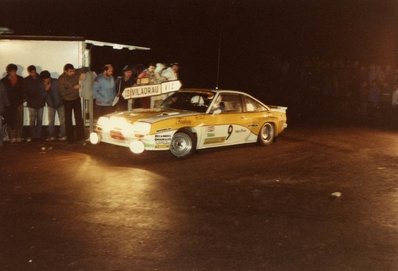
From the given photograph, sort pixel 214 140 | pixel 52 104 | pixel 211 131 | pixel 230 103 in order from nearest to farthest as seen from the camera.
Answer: pixel 211 131
pixel 214 140
pixel 230 103
pixel 52 104

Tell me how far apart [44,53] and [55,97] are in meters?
1.50

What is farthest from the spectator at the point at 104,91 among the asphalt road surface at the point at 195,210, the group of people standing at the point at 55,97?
the asphalt road surface at the point at 195,210

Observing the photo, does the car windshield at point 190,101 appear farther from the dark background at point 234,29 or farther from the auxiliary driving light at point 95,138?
the dark background at point 234,29

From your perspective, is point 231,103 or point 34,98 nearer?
point 231,103

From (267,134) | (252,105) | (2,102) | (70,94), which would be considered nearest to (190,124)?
(252,105)

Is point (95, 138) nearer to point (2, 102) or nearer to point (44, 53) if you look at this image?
point (2, 102)

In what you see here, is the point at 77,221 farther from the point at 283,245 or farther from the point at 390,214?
the point at 390,214

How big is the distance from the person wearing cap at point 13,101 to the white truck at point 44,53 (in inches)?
52.1

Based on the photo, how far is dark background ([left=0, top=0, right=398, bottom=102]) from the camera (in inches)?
952

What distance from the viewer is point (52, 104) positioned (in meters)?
12.6

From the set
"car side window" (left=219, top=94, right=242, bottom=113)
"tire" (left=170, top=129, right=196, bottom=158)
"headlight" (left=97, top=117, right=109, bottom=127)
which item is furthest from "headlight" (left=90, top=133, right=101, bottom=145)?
"car side window" (left=219, top=94, right=242, bottom=113)

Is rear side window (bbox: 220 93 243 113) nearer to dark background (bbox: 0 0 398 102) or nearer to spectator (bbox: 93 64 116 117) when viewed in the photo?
spectator (bbox: 93 64 116 117)

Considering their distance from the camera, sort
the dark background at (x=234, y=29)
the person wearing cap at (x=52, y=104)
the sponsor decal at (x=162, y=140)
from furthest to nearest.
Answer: the dark background at (x=234, y=29), the person wearing cap at (x=52, y=104), the sponsor decal at (x=162, y=140)

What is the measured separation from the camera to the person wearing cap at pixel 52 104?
12.4 m
